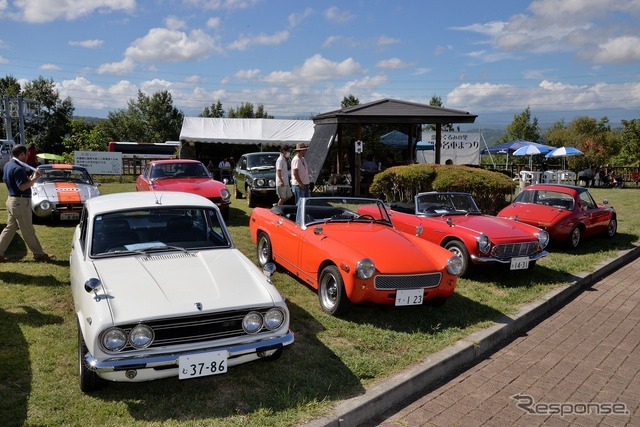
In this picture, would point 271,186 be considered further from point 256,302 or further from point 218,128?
point 218,128

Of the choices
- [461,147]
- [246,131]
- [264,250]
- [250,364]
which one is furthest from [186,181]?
[461,147]

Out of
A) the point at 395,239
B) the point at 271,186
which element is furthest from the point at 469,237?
the point at 271,186

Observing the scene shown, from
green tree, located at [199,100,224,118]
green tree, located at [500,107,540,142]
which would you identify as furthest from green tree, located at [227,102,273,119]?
green tree, located at [500,107,540,142]

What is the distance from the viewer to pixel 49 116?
54.8m

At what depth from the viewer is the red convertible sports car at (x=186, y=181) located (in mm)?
10812

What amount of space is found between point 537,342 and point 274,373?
305 centimetres

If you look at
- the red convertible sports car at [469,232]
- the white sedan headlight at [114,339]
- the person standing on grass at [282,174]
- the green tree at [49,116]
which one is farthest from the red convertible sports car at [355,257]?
the green tree at [49,116]

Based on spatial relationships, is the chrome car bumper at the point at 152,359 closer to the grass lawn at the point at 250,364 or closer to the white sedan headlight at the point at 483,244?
the grass lawn at the point at 250,364

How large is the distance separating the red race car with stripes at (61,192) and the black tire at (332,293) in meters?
7.18

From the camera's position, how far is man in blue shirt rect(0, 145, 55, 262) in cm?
716

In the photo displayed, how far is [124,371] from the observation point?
3.36 metres

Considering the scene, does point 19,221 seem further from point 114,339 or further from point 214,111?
→ point 214,111

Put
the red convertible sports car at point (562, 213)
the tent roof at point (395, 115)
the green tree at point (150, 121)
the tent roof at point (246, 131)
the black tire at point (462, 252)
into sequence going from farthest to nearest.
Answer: the green tree at point (150, 121)
the tent roof at point (246, 131)
the tent roof at point (395, 115)
the red convertible sports car at point (562, 213)
the black tire at point (462, 252)

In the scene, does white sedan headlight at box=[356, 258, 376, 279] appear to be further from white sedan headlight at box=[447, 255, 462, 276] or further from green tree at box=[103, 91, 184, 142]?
green tree at box=[103, 91, 184, 142]
